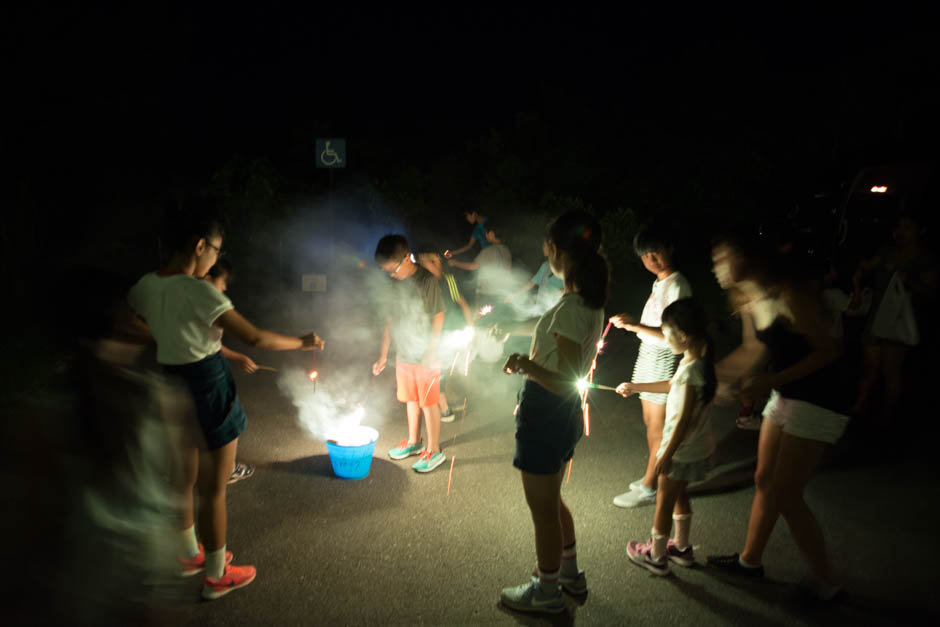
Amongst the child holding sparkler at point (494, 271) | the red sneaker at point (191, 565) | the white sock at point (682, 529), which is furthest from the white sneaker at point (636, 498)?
the child holding sparkler at point (494, 271)

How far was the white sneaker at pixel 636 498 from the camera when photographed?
442cm

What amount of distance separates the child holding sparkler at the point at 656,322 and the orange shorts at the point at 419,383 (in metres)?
1.57

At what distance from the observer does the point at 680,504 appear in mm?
3586

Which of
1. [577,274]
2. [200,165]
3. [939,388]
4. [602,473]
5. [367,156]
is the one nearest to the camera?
[577,274]

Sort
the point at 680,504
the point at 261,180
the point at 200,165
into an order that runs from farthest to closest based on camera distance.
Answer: the point at 200,165 < the point at 261,180 < the point at 680,504

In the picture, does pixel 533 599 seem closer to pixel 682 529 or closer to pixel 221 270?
pixel 682 529

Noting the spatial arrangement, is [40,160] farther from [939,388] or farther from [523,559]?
[939,388]

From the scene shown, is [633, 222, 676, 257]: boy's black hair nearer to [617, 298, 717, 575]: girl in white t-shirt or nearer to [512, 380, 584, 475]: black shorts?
[617, 298, 717, 575]: girl in white t-shirt

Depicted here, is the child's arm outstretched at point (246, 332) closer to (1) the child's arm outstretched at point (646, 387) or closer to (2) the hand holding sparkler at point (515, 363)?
(2) the hand holding sparkler at point (515, 363)

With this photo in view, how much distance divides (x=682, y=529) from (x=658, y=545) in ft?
0.74

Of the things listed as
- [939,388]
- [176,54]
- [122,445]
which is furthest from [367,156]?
[122,445]

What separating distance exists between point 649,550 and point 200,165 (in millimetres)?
18803

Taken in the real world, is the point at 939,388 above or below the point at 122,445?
below

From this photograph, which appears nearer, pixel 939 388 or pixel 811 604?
pixel 811 604
